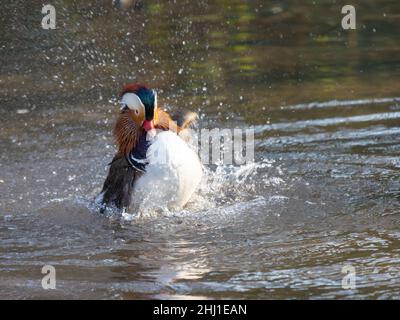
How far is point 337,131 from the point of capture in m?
9.08

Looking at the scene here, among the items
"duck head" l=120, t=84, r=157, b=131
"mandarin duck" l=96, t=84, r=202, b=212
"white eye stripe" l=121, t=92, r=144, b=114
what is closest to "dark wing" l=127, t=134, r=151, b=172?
"mandarin duck" l=96, t=84, r=202, b=212

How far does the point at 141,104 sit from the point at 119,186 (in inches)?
27.9

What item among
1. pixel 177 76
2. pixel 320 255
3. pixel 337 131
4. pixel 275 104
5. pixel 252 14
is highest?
pixel 252 14

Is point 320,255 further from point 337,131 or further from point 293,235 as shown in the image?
point 337,131

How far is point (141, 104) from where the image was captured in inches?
282

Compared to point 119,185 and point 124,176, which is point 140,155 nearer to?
point 124,176

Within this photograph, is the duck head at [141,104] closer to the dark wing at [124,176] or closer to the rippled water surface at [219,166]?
the dark wing at [124,176]

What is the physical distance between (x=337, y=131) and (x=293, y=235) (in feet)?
8.64

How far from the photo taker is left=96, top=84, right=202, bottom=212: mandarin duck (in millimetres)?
7051

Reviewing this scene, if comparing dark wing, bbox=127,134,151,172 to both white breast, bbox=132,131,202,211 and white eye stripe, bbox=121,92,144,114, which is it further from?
white eye stripe, bbox=121,92,144,114

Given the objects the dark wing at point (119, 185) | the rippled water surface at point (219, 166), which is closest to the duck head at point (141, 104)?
the dark wing at point (119, 185)

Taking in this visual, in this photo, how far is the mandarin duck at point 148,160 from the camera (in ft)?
23.1

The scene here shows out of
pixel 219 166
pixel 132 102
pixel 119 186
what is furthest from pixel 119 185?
pixel 219 166
